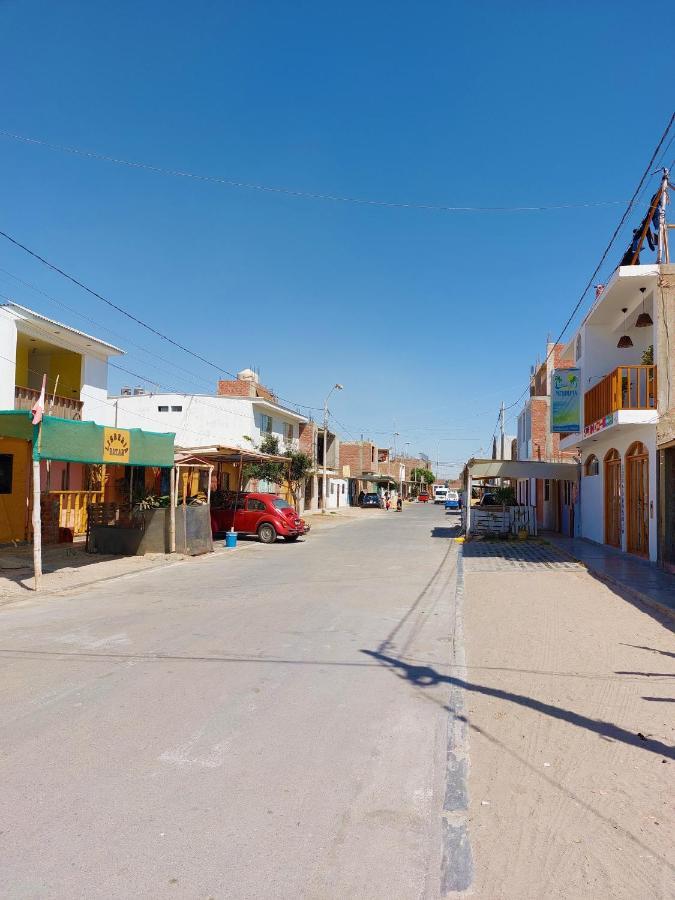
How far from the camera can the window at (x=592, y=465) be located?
2319 centimetres

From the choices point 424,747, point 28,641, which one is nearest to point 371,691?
point 424,747

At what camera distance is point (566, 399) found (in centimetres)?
2327

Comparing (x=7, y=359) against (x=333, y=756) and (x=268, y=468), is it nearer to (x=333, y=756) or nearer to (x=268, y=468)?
(x=268, y=468)

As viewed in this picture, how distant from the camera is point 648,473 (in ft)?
55.7

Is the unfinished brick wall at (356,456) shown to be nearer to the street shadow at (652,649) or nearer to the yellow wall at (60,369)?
the yellow wall at (60,369)

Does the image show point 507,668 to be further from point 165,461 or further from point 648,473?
point 165,461

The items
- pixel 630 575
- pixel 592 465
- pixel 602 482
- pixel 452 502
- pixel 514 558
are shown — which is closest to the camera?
pixel 630 575

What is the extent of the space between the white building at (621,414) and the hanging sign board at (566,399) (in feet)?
1.01

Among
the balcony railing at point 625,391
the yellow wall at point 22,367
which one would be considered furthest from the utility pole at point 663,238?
the yellow wall at point 22,367

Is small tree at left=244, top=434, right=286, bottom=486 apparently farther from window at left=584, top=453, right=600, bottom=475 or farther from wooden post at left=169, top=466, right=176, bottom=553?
window at left=584, top=453, right=600, bottom=475

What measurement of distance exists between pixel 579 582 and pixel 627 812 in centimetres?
1077

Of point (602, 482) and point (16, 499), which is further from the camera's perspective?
point (602, 482)

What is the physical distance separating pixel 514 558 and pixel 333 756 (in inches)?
606

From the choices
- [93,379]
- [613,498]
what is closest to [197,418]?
[93,379]
